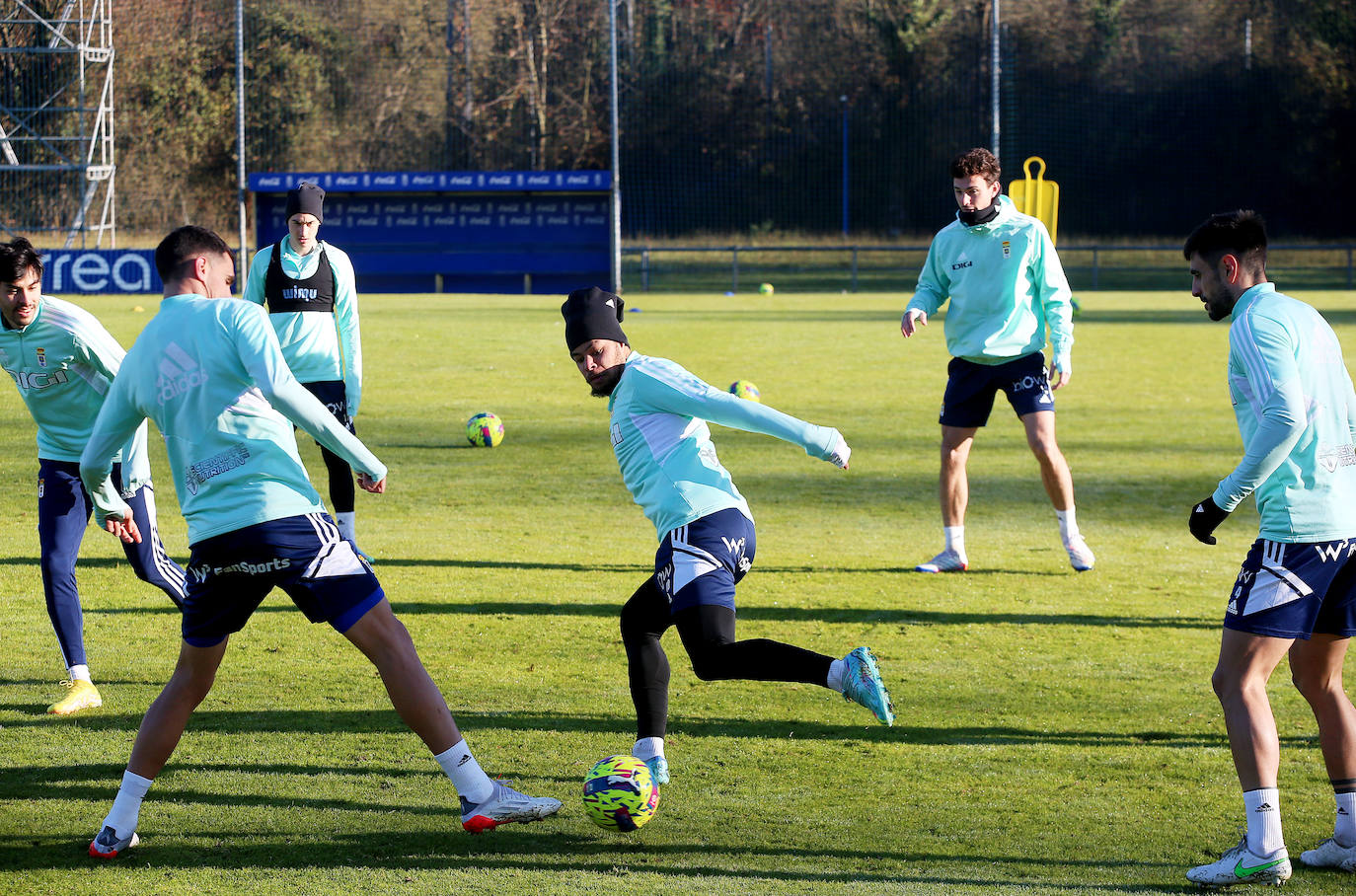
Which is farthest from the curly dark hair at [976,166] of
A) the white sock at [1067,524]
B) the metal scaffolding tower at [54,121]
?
the metal scaffolding tower at [54,121]

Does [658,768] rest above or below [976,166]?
below

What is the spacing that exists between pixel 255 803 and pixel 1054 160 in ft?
160

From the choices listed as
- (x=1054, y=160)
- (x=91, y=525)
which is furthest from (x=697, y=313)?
(x=1054, y=160)

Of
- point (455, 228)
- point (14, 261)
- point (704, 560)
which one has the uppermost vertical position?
point (455, 228)

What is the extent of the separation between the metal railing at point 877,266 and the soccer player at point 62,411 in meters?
31.7

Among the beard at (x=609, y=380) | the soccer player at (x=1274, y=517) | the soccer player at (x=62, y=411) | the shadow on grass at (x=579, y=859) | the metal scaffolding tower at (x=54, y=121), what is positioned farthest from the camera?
the metal scaffolding tower at (x=54, y=121)

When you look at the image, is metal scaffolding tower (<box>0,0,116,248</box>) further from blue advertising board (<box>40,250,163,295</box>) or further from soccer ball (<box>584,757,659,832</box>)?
soccer ball (<box>584,757,659,832</box>)

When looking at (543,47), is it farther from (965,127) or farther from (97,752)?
(97,752)

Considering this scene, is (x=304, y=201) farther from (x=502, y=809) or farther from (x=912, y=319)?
(x=502, y=809)

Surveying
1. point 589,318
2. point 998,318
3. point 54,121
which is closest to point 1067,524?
point 998,318

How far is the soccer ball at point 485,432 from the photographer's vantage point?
12.5 metres

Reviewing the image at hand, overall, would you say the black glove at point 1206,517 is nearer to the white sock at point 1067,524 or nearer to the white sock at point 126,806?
the white sock at point 126,806

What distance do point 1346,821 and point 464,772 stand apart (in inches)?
103

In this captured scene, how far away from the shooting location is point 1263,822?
3.88 metres
